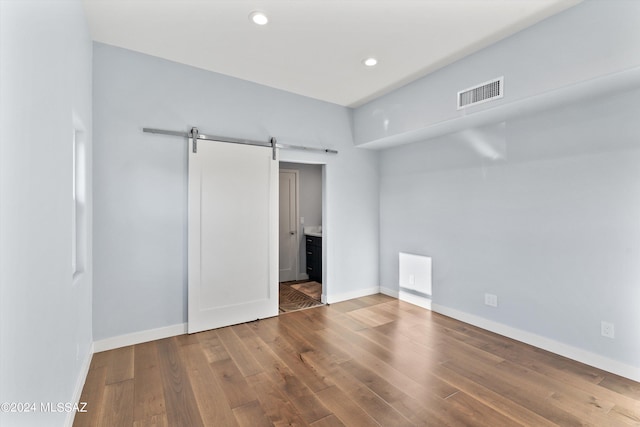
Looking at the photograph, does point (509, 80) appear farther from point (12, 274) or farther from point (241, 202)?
point (12, 274)

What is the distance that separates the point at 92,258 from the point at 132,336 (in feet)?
2.82

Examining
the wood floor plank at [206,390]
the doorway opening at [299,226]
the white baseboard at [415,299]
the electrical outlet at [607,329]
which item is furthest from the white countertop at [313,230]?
the electrical outlet at [607,329]

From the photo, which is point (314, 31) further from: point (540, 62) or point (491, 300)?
point (491, 300)

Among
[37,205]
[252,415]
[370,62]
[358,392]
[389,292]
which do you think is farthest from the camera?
[389,292]

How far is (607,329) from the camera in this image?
257cm

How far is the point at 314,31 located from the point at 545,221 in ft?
9.14

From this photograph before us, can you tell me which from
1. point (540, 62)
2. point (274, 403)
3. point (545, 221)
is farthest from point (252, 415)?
point (540, 62)

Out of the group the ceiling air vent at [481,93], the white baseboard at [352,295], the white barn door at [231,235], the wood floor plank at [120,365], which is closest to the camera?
the wood floor plank at [120,365]

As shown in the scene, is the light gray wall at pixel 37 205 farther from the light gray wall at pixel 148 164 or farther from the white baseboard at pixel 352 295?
the white baseboard at pixel 352 295

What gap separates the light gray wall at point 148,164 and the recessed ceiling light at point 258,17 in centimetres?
118

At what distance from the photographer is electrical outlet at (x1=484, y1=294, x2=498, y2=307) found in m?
3.37

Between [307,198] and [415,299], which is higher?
[307,198]

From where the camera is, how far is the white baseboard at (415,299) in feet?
13.6

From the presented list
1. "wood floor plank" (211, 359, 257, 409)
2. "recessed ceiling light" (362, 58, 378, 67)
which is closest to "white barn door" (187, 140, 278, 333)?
"wood floor plank" (211, 359, 257, 409)
